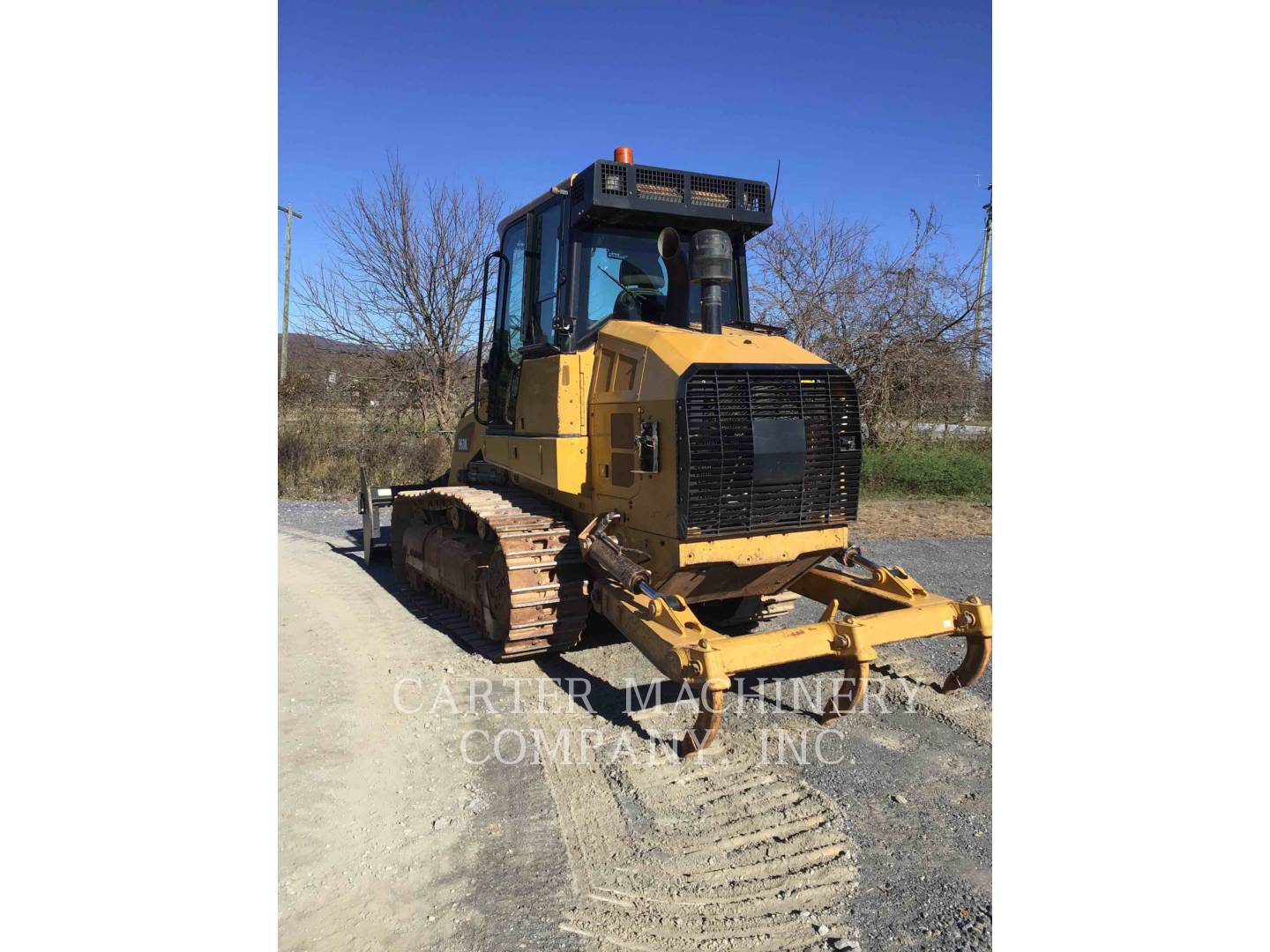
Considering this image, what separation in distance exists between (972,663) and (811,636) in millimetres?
1217

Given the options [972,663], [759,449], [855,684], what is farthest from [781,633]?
[972,663]

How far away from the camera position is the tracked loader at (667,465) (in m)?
4.11

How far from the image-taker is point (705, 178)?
5.18 m

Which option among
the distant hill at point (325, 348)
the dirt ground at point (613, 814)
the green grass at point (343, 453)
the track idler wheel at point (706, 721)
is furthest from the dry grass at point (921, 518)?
the distant hill at point (325, 348)

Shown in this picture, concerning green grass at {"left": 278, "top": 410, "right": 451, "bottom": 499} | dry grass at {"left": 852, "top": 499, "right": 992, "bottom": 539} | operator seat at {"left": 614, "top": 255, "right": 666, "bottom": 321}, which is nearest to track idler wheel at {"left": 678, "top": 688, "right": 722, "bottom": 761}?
operator seat at {"left": 614, "top": 255, "right": 666, "bottom": 321}

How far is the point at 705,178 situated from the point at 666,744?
11.6 feet

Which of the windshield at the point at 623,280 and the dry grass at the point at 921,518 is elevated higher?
the windshield at the point at 623,280

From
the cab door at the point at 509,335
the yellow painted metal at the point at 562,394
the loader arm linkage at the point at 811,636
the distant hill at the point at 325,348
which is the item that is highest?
the distant hill at the point at 325,348

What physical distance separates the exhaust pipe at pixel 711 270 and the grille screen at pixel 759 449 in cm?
60

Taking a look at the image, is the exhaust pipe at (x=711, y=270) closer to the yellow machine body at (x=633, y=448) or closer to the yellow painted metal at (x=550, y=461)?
the yellow machine body at (x=633, y=448)

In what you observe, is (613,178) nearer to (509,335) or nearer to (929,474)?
(509,335)

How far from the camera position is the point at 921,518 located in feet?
37.9

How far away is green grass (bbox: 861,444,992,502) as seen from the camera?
44.5 ft

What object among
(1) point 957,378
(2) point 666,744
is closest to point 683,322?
(2) point 666,744
